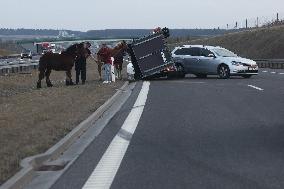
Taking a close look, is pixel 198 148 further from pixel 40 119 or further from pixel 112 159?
pixel 40 119

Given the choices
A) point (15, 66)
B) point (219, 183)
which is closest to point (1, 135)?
point (219, 183)

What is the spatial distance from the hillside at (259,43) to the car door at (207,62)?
36.7 metres

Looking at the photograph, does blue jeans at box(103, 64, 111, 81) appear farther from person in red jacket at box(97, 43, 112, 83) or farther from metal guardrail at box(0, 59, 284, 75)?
metal guardrail at box(0, 59, 284, 75)

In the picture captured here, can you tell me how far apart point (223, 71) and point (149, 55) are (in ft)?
12.8

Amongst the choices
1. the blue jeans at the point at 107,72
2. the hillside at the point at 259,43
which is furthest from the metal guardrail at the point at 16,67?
the hillside at the point at 259,43

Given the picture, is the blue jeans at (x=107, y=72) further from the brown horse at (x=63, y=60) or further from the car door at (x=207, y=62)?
the car door at (x=207, y=62)

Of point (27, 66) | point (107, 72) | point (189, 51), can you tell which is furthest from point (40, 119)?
point (27, 66)

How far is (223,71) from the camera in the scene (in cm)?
3316

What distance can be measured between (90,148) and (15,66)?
38.6m

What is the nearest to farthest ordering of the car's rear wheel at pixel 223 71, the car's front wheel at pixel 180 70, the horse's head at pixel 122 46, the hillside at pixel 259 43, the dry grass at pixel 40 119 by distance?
the dry grass at pixel 40 119 < the horse's head at pixel 122 46 < the car's rear wheel at pixel 223 71 < the car's front wheel at pixel 180 70 < the hillside at pixel 259 43

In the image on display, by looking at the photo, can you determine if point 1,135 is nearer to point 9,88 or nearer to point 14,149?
point 14,149

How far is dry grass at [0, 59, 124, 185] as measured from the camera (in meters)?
9.75

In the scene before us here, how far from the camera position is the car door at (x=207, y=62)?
109 feet

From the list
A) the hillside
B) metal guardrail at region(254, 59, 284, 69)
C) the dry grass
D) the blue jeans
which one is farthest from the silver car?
the hillside
